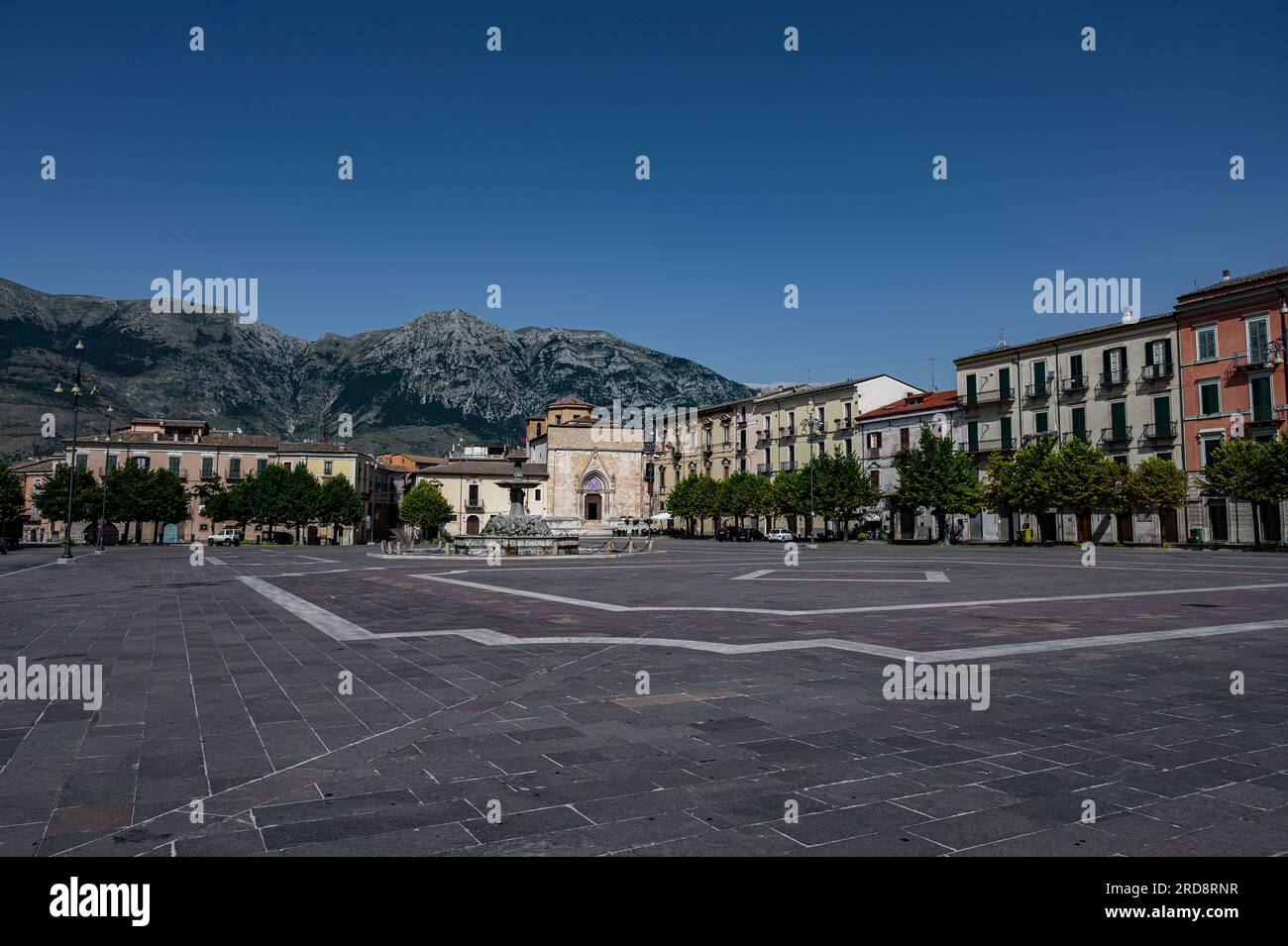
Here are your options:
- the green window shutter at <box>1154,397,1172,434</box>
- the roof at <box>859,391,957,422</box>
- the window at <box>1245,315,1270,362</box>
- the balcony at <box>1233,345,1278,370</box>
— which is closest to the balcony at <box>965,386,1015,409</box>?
the roof at <box>859,391,957,422</box>

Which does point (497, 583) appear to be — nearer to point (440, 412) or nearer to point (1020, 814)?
point (1020, 814)

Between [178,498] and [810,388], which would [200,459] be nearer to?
[178,498]

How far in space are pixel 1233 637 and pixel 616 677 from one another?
832 centimetres

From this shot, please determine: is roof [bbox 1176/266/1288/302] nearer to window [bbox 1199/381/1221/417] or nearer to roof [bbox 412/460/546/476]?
window [bbox 1199/381/1221/417]

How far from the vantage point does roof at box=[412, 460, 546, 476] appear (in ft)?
261

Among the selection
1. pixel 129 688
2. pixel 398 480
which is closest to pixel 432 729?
pixel 129 688

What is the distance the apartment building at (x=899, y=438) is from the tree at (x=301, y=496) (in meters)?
48.6

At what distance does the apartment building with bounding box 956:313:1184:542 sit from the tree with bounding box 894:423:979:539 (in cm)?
252

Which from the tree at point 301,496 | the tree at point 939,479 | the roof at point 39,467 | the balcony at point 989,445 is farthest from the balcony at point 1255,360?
the roof at point 39,467

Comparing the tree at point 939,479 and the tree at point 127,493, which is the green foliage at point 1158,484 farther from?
the tree at point 127,493

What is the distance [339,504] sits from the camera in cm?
7031

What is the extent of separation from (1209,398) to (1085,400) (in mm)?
6958

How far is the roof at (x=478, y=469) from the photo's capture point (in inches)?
3130
